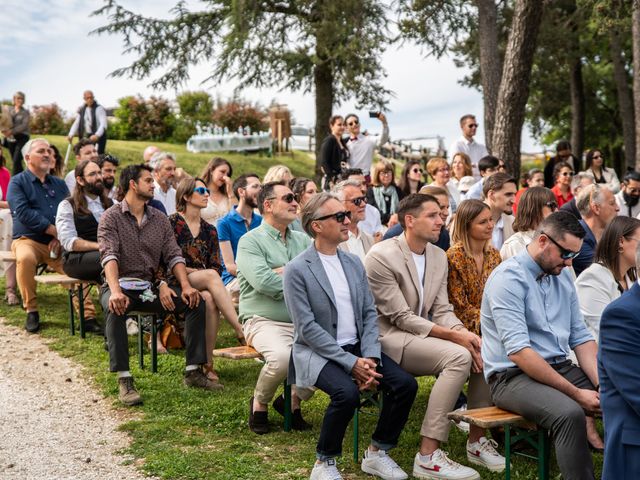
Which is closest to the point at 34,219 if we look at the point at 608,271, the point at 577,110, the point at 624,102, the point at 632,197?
the point at 608,271

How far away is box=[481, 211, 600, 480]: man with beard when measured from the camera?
4.89 meters

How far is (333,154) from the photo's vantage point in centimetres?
1241

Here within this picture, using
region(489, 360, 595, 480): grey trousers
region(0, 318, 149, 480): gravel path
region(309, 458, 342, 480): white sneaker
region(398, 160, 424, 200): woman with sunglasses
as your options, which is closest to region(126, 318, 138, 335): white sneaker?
region(0, 318, 149, 480): gravel path

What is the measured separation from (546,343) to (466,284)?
1.25 m

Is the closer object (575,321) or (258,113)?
(575,321)

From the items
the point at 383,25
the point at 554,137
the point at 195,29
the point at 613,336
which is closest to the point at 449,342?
the point at 613,336

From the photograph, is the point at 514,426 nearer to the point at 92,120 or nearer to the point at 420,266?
the point at 420,266

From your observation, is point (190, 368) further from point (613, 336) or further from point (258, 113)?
point (258, 113)

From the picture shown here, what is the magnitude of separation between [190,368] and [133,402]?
0.69 metres

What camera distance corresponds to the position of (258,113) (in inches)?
1200

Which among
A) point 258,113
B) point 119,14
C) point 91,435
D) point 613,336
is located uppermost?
point 119,14

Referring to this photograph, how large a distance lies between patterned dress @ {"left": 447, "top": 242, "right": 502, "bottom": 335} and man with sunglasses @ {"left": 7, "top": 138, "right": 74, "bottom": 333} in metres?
5.06

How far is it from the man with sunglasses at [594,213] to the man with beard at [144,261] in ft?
11.5

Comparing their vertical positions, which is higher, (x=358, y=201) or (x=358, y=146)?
(x=358, y=146)
